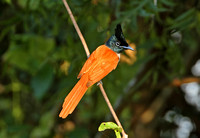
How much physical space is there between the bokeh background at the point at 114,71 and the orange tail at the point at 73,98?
32cm

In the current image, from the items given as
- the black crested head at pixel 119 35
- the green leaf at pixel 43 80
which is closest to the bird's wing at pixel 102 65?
the black crested head at pixel 119 35

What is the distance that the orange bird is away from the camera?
5.68 ft

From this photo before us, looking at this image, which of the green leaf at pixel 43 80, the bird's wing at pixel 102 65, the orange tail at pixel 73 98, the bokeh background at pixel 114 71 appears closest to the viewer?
the orange tail at pixel 73 98

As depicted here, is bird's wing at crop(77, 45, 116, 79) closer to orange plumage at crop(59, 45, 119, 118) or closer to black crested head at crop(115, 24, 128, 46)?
orange plumage at crop(59, 45, 119, 118)

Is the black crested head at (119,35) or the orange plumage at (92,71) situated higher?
the black crested head at (119,35)

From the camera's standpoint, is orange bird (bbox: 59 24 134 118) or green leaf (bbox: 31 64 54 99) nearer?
orange bird (bbox: 59 24 134 118)

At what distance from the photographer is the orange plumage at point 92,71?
174cm

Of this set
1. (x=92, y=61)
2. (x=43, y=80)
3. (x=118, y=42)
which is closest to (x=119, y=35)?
(x=118, y=42)

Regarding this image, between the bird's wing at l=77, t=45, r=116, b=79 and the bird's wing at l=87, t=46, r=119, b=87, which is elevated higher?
the bird's wing at l=77, t=45, r=116, b=79

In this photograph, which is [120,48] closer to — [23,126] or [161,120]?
[23,126]

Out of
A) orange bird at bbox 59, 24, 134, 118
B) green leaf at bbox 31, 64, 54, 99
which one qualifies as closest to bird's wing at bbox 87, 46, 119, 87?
orange bird at bbox 59, 24, 134, 118

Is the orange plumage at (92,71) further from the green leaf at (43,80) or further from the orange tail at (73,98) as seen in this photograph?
the green leaf at (43,80)

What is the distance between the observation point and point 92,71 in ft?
6.30

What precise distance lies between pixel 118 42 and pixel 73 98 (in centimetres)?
56
